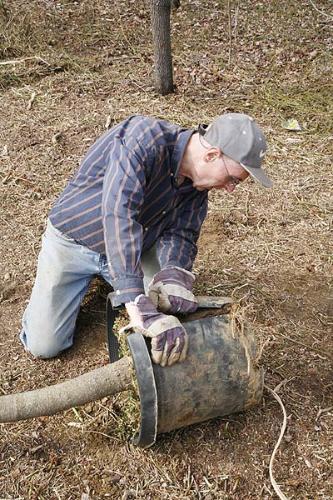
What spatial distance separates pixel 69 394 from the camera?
2732 mm

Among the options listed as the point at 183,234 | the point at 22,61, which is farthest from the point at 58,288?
the point at 22,61

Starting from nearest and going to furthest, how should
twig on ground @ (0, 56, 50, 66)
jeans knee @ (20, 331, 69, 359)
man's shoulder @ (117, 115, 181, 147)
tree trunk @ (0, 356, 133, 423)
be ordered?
tree trunk @ (0, 356, 133, 423) → man's shoulder @ (117, 115, 181, 147) → jeans knee @ (20, 331, 69, 359) → twig on ground @ (0, 56, 50, 66)

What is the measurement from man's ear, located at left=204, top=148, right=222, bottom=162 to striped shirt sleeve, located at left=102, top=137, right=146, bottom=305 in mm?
278

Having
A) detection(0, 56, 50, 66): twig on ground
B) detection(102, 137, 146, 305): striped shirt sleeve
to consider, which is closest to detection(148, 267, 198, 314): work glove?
detection(102, 137, 146, 305): striped shirt sleeve

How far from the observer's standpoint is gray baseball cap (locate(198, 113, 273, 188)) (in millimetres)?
2725

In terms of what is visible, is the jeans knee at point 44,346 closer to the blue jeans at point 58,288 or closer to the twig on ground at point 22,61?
the blue jeans at point 58,288

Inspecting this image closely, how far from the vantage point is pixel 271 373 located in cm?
329

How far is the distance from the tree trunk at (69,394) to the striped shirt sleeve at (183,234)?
660 millimetres

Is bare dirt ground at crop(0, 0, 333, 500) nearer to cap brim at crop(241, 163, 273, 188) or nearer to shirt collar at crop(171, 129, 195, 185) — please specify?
cap brim at crop(241, 163, 273, 188)

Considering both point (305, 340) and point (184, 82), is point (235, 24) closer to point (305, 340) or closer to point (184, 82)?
point (184, 82)

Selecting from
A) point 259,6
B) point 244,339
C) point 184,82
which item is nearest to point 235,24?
point 259,6

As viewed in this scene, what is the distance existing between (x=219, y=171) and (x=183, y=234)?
1.80 ft

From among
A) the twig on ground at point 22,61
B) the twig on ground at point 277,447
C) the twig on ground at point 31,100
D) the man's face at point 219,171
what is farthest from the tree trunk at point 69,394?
the twig on ground at point 22,61

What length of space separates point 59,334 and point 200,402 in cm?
99
